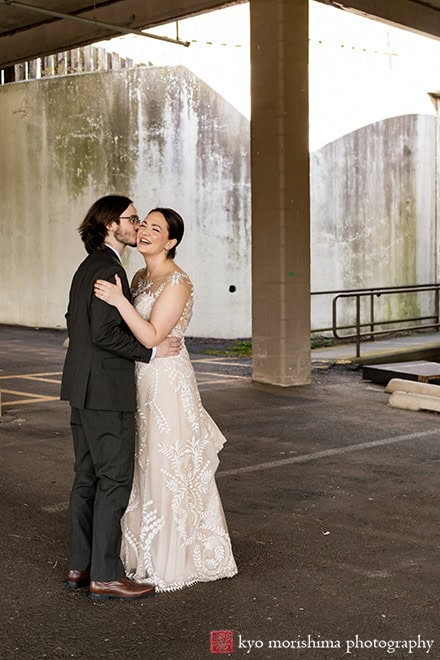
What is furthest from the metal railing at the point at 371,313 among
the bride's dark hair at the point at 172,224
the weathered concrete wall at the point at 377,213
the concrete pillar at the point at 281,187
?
the bride's dark hair at the point at 172,224

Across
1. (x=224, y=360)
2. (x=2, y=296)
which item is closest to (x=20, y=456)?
(x=224, y=360)

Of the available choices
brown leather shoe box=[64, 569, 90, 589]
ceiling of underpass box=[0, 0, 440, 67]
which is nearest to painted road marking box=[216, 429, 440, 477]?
brown leather shoe box=[64, 569, 90, 589]

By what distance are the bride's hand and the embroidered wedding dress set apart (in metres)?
0.35

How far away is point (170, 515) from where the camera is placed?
4.67 metres

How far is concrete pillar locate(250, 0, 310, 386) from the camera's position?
11.7 metres

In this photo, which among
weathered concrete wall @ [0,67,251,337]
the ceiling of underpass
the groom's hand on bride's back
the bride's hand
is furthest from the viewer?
weathered concrete wall @ [0,67,251,337]

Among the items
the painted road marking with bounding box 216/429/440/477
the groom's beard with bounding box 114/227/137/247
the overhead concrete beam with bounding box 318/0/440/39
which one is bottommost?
the painted road marking with bounding box 216/429/440/477

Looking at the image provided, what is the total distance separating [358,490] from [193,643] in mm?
2949

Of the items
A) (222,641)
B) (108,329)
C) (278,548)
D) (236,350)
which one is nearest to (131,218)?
(108,329)

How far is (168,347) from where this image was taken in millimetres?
4672

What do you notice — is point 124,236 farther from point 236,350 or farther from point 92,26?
point 92,26

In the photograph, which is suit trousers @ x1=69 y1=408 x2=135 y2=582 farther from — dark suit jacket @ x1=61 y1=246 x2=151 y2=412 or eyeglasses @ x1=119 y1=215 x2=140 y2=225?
eyeglasses @ x1=119 y1=215 x2=140 y2=225

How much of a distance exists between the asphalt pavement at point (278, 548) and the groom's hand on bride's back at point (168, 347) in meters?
1.18

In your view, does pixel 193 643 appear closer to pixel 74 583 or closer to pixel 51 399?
pixel 74 583
